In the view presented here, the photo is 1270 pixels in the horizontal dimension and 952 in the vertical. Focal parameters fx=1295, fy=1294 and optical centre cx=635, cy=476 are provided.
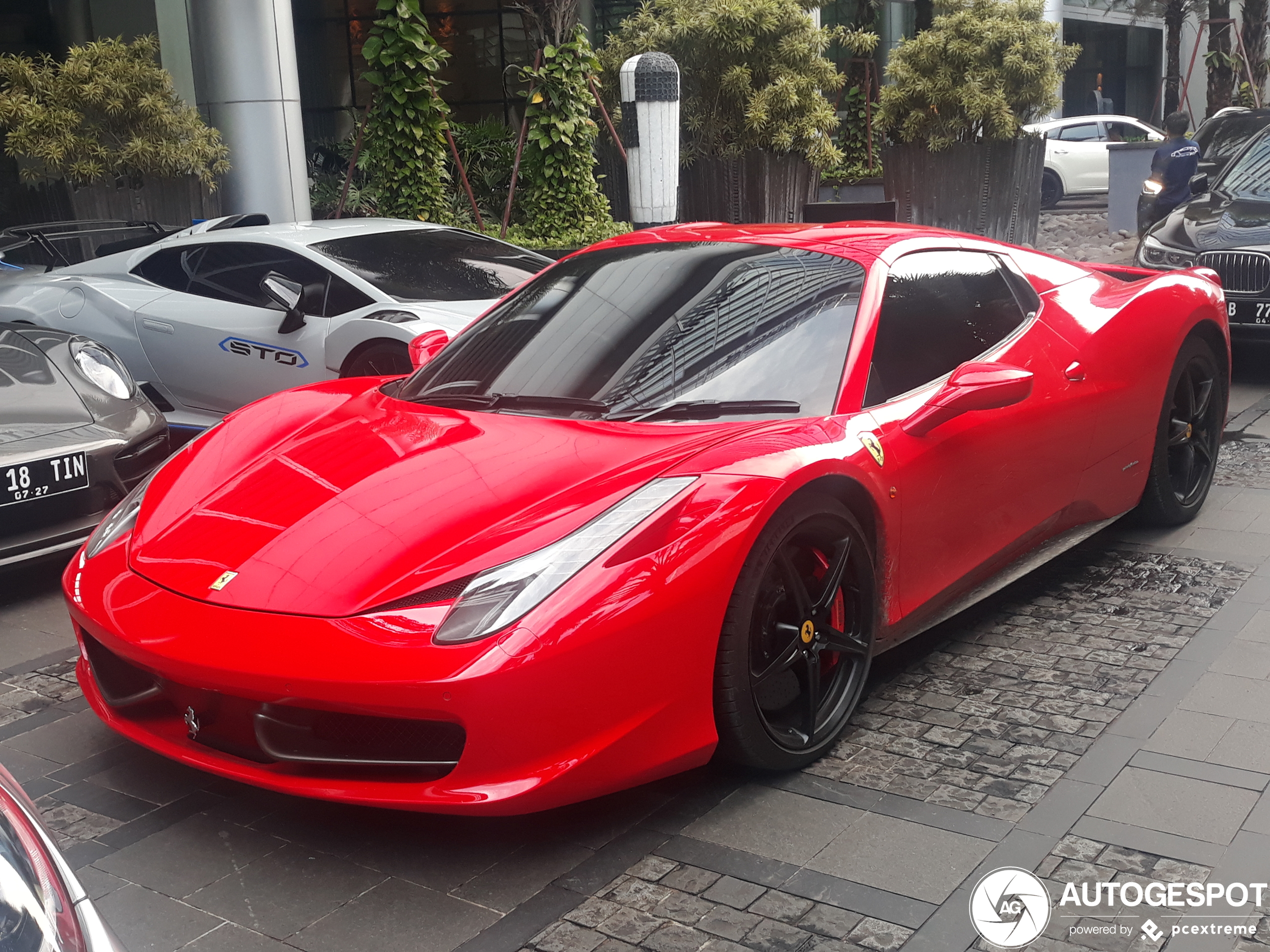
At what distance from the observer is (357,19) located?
75.6ft

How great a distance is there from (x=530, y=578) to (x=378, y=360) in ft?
13.2

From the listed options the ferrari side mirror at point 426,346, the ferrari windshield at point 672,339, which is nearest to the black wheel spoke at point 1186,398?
the ferrari windshield at point 672,339

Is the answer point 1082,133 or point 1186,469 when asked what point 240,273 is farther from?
point 1082,133

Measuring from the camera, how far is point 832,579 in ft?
10.9

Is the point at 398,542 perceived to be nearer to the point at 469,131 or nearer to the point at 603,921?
the point at 603,921

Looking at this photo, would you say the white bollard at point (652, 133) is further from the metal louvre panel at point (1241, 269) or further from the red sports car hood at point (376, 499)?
the red sports car hood at point (376, 499)

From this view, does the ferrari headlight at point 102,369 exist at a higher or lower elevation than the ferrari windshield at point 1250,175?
lower

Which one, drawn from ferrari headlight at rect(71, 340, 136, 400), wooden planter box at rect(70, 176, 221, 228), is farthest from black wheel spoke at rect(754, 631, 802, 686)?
wooden planter box at rect(70, 176, 221, 228)

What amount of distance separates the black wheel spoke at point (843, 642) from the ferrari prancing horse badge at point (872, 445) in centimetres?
46

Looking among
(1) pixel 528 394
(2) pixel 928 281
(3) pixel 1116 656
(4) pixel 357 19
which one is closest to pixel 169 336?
(1) pixel 528 394

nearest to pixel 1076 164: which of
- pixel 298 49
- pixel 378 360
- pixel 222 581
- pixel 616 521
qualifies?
pixel 298 49

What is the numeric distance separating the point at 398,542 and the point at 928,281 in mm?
1967

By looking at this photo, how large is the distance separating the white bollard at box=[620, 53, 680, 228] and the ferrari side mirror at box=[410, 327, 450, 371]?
243 inches

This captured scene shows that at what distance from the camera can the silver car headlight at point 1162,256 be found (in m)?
8.57
